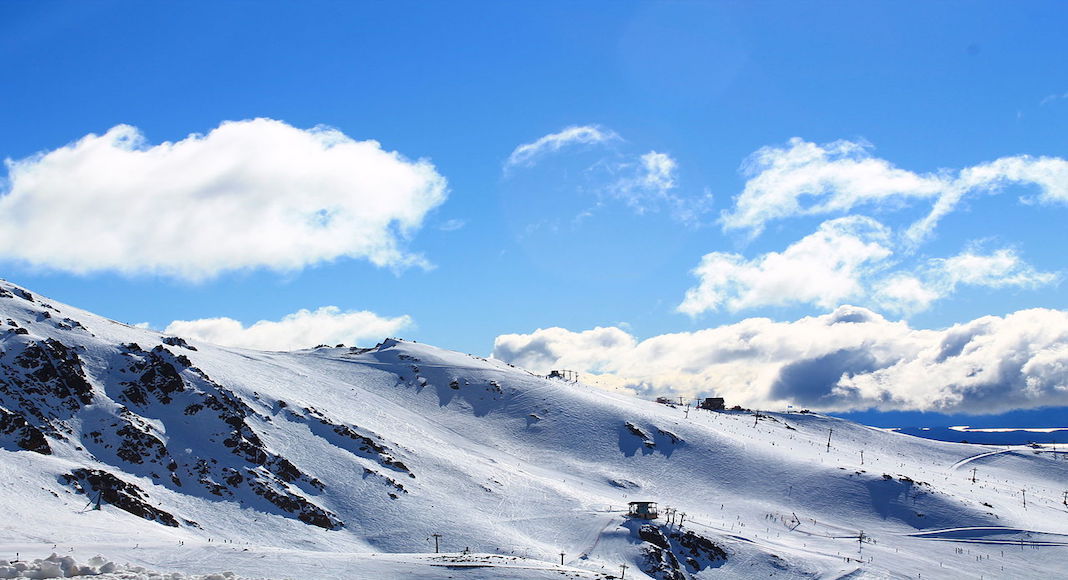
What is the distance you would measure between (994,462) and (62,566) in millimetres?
138107

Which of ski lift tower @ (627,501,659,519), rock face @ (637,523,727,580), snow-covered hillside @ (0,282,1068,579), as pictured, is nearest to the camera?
snow-covered hillside @ (0,282,1068,579)

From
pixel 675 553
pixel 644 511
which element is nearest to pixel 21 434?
pixel 644 511

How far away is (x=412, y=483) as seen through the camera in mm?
79688

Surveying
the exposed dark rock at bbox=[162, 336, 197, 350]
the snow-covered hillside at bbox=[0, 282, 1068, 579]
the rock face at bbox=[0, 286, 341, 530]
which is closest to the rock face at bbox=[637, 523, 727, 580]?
the snow-covered hillside at bbox=[0, 282, 1068, 579]

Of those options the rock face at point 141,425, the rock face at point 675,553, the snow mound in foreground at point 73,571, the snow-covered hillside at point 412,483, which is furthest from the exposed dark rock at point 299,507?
the snow mound in foreground at point 73,571

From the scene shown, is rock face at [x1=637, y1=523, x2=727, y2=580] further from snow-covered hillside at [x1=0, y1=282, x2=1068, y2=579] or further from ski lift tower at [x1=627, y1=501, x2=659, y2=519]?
ski lift tower at [x1=627, y1=501, x2=659, y2=519]

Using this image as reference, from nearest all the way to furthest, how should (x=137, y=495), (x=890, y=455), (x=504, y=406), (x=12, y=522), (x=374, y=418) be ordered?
(x=12, y=522) → (x=137, y=495) → (x=374, y=418) → (x=504, y=406) → (x=890, y=455)

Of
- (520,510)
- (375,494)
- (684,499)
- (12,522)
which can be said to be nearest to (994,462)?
(684,499)

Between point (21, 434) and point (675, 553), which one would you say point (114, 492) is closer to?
point (21, 434)

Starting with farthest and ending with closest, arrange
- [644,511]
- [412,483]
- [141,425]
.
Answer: [412,483] → [644,511] → [141,425]

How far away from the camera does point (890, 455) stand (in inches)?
5007

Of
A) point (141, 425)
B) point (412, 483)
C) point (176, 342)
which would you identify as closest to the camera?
point (141, 425)

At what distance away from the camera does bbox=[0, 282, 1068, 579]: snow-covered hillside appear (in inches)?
2250

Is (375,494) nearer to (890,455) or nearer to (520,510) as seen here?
(520,510)
